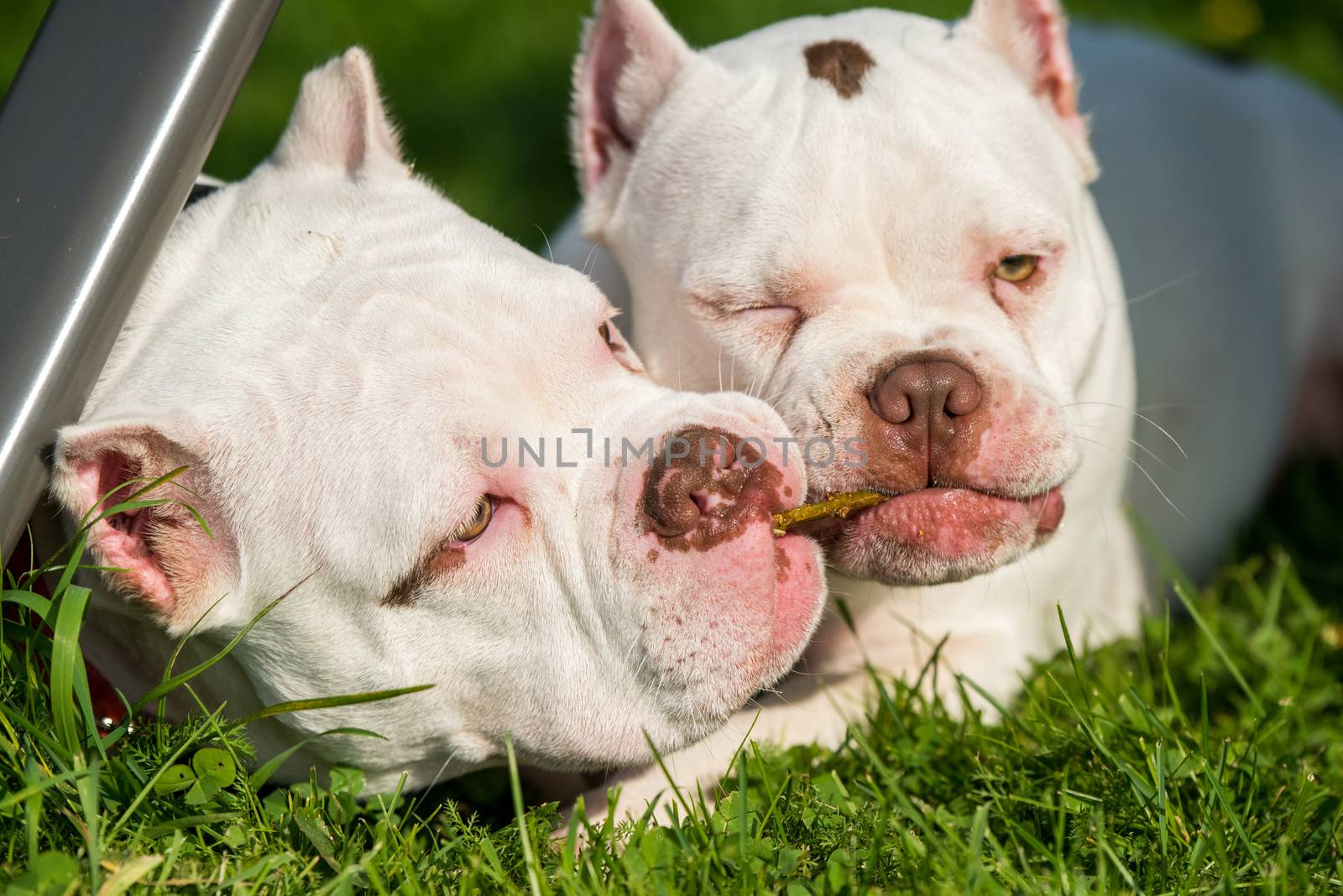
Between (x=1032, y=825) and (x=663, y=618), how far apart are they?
2.86ft

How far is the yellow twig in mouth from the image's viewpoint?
114 inches

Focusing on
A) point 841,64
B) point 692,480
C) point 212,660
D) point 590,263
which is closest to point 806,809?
point 692,480

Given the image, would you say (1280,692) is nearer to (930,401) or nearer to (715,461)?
(930,401)

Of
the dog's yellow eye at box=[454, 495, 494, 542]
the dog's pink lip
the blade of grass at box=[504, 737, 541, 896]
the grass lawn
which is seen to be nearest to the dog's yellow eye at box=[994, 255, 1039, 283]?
the dog's pink lip

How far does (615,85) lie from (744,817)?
6.59ft

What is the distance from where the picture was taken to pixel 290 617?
8.91ft

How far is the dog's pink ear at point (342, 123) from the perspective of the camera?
10.8ft

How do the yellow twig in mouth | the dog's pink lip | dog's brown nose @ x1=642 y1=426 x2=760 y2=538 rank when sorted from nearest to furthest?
dog's brown nose @ x1=642 y1=426 x2=760 y2=538, the yellow twig in mouth, the dog's pink lip

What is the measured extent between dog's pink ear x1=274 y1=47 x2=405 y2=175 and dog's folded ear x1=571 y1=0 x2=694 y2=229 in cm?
58

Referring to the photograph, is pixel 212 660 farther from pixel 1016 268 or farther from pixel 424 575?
pixel 1016 268

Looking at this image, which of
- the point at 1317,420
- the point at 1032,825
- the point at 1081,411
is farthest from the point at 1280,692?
the point at 1317,420

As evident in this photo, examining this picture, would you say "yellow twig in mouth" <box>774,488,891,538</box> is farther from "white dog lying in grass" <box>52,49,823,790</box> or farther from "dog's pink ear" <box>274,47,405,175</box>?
"dog's pink ear" <box>274,47,405,175</box>

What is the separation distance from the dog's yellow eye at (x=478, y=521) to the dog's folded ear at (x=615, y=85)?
115 centimetres

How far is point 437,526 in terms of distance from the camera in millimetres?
2607
